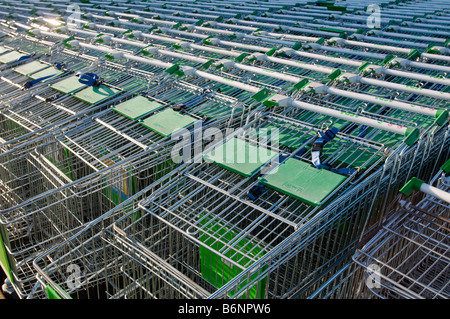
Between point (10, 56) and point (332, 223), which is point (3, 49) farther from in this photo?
point (332, 223)

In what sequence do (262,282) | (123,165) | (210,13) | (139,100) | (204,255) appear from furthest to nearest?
Result: (210,13)
(139,100)
(123,165)
(204,255)
(262,282)

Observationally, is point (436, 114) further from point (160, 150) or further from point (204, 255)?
point (160, 150)

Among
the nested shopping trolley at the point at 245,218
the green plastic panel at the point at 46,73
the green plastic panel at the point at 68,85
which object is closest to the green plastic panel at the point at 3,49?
the green plastic panel at the point at 46,73

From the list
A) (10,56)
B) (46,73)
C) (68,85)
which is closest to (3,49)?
(10,56)

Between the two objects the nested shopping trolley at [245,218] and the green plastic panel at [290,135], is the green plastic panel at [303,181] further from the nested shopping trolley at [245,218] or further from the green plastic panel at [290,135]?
the green plastic panel at [290,135]

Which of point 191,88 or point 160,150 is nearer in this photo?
point 160,150
